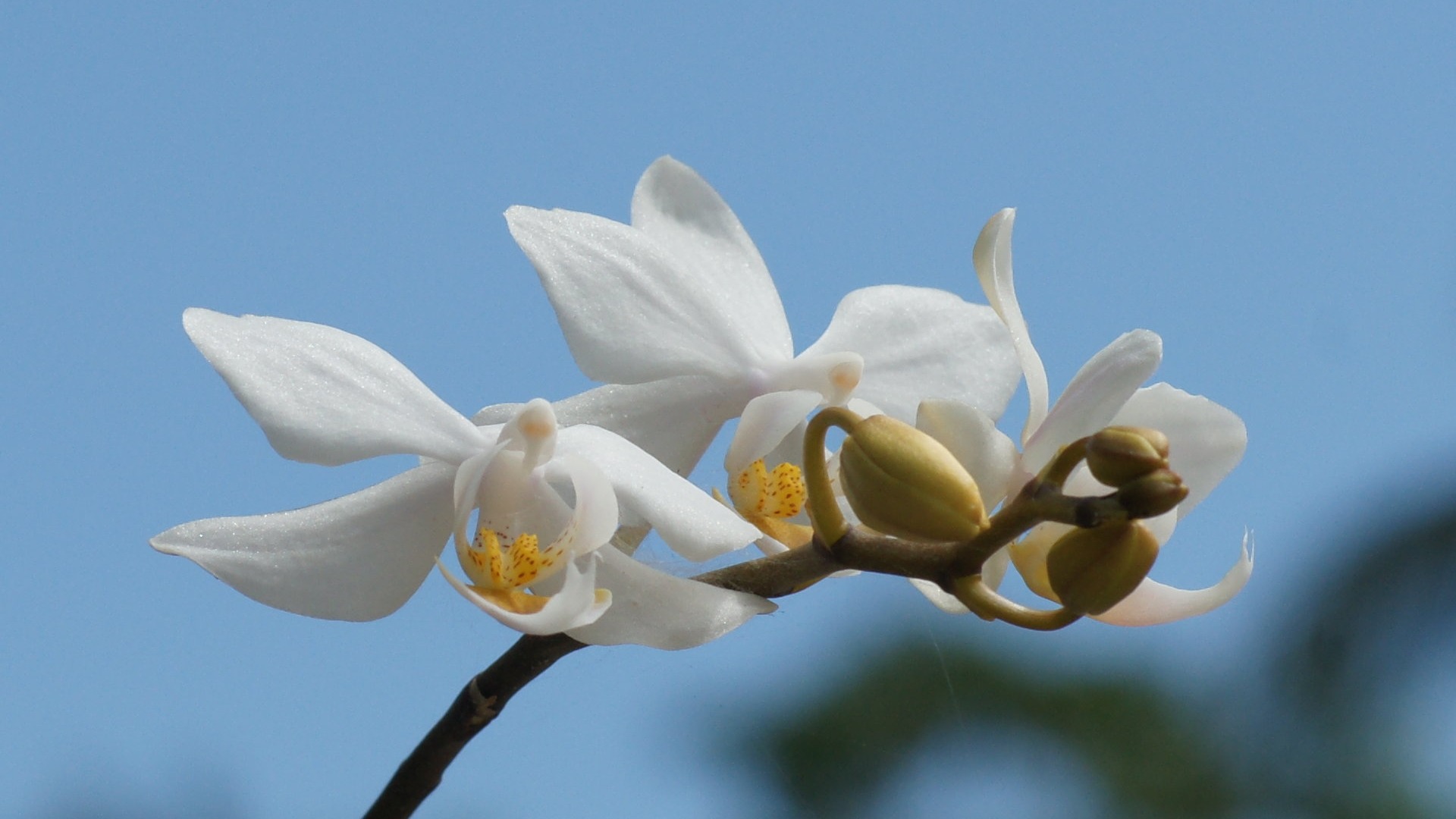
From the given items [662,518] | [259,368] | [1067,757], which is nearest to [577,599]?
[662,518]

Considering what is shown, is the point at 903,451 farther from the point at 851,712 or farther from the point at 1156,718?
the point at 1156,718

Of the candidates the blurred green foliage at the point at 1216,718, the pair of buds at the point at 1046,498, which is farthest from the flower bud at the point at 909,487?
the blurred green foliage at the point at 1216,718

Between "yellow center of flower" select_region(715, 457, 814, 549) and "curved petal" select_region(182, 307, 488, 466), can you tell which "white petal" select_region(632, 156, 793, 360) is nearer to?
"yellow center of flower" select_region(715, 457, 814, 549)

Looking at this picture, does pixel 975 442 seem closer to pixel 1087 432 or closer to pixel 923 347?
pixel 1087 432

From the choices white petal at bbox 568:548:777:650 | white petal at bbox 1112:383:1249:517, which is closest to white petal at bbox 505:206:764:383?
white petal at bbox 568:548:777:650

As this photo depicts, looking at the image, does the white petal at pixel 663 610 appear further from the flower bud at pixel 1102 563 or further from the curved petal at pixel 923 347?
the curved petal at pixel 923 347
